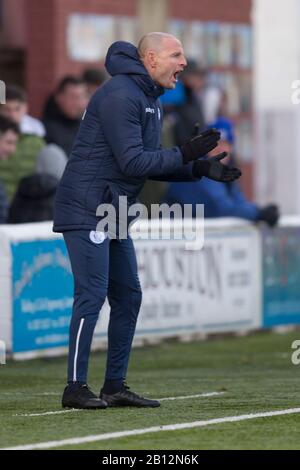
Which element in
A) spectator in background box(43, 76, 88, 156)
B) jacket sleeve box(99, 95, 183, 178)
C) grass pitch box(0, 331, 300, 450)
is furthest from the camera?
spectator in background box(43, 76, 88, 156)

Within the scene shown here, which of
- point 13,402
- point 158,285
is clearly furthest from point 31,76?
point 13,402

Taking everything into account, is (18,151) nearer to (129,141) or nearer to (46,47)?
(46,47)

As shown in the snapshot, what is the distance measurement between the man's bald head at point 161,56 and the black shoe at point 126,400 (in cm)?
176

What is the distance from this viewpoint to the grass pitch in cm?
757

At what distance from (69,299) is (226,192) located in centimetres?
293

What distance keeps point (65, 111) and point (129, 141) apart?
6202mm

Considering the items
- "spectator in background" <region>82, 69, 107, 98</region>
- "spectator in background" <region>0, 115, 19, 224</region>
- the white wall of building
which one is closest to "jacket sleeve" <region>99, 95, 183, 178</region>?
"spectator in background" <region>0, 115, 19, 224</region>

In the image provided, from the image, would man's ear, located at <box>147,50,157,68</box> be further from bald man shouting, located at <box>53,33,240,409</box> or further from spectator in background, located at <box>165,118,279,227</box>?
spectator in background, located at <box>165,118,279,227</box>

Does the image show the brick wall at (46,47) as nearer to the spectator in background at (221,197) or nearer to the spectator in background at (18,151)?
the spectator in background at (221,197)

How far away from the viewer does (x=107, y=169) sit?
8.80 metres

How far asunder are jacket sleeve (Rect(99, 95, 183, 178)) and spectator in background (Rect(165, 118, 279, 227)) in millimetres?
6444

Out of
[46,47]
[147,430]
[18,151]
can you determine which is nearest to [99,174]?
[147,430]

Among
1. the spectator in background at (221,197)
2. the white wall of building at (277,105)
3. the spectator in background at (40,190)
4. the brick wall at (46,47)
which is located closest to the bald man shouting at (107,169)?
the spectator in background at (40,190)

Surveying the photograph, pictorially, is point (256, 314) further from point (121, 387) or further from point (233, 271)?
point (121, 387)
